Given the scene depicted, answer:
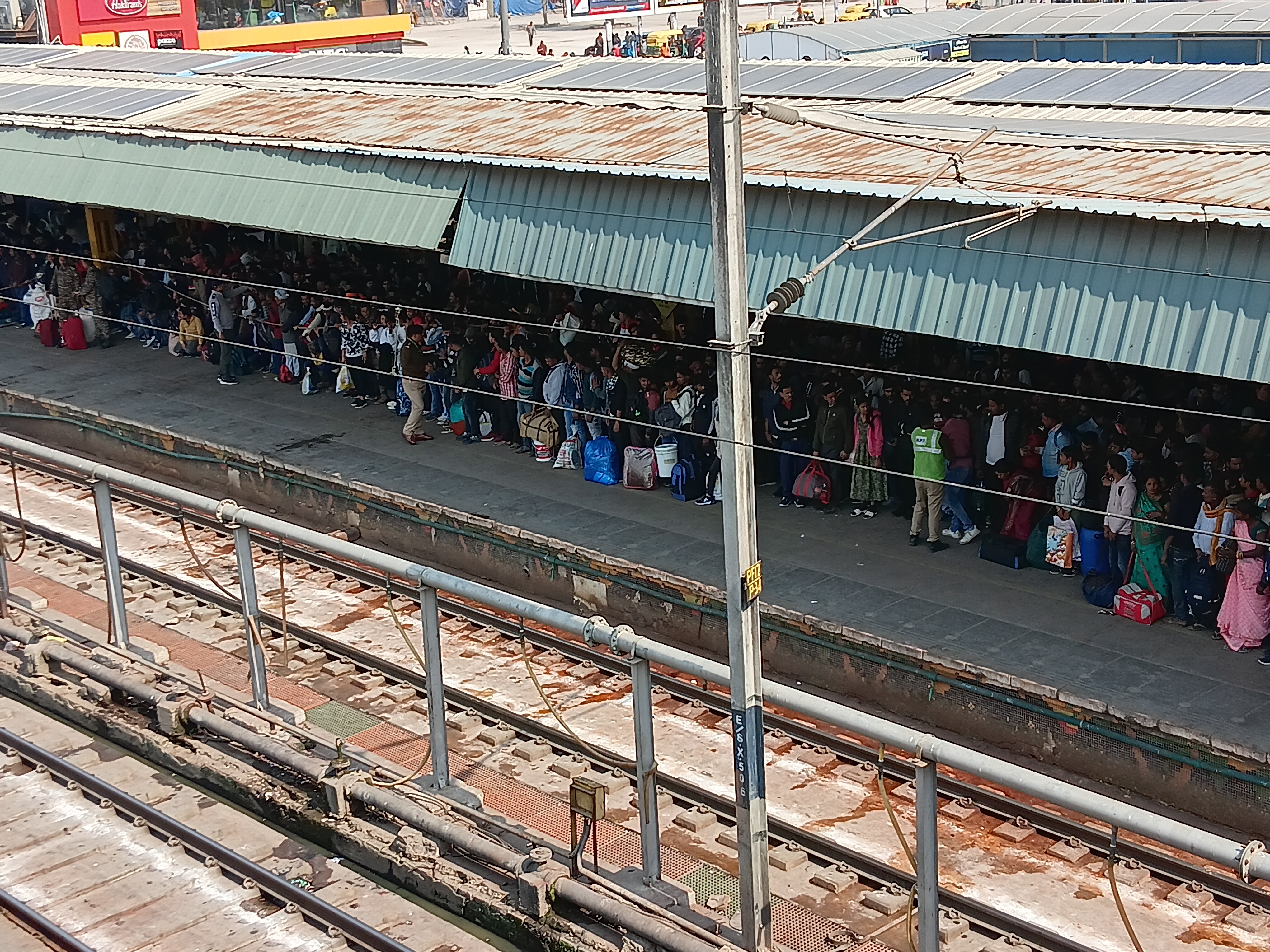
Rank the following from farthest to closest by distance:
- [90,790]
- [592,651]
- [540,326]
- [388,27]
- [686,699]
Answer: [388,27]
[540,326]
[592,651]
[686,699]
[90,790]

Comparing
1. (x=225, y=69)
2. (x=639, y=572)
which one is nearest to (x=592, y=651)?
(x=639, y=572)

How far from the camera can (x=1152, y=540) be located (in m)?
13.1

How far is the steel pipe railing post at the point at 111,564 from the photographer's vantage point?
38.8 ft

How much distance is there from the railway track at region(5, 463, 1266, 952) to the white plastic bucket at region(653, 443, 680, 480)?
113 inches

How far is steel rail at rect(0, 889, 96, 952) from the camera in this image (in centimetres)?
933

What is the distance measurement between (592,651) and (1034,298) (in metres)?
5.14

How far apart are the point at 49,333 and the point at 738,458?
2160 cm

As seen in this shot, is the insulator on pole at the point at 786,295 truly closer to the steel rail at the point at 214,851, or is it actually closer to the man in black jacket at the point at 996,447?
the steel rail at the point at 214,851

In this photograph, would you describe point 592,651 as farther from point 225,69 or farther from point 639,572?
point 225,69

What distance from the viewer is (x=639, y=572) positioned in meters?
15.4

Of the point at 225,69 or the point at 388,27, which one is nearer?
the point at 225,69

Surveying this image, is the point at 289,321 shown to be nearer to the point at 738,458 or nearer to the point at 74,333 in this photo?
the point at 74,333

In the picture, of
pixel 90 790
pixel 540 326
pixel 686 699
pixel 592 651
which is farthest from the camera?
pixel 540 326

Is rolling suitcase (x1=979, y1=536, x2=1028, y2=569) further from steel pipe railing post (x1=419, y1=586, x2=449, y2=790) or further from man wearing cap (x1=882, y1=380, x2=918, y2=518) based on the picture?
steel pipe railing post (x1=419, y1=586, x2=449, y2=790)
